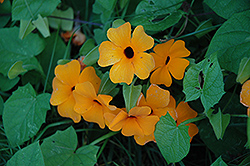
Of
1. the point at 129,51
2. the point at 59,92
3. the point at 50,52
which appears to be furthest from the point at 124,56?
the point at 50,52

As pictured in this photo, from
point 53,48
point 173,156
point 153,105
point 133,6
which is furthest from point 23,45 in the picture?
point 173,156

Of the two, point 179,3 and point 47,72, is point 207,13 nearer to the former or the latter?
point 179,3

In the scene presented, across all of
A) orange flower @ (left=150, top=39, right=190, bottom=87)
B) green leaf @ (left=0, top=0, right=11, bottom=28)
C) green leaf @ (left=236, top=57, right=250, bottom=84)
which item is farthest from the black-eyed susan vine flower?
green leaf @ (left=0, top=0, right=11, bottom=28)

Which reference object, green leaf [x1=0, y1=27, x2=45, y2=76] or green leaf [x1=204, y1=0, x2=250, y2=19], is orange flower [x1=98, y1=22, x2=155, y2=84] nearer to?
green leaf [x1=204, y1=0, x2=250, y2=19]

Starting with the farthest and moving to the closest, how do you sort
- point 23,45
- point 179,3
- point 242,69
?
point 23,45, point 179,3, point 242,69

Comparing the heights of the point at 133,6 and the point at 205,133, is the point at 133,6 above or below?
above
